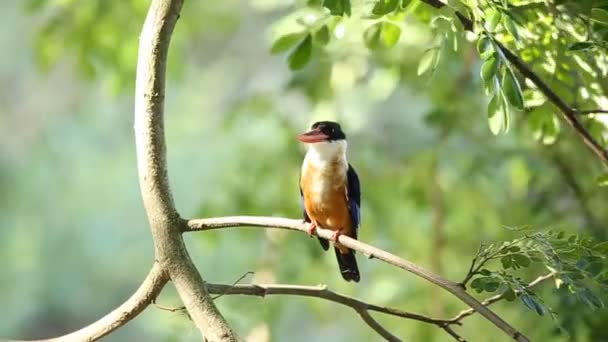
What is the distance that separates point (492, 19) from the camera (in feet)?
2.69

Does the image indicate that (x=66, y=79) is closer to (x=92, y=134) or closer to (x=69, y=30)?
(x=92, y=134)

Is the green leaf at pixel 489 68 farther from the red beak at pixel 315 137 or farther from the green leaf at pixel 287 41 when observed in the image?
the red beak at pixel 315 137

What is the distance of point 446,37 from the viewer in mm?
924

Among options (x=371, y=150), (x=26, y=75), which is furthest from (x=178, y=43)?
(x=26, y=75)

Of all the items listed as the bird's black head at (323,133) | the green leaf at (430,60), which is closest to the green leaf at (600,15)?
the green leaf at (430,60)

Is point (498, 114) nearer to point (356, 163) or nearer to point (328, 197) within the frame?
point (328, 197)

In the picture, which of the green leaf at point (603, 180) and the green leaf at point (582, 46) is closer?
the green leaf at point (582, 46)

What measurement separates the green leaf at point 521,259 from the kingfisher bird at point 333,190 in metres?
0.51

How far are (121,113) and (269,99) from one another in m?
1.56

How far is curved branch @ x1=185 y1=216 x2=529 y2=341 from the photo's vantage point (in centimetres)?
83

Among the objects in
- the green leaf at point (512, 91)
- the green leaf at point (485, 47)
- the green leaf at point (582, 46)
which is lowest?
the green leaf at point (512, 91)

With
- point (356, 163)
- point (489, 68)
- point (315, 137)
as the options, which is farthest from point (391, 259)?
point (356, 163)

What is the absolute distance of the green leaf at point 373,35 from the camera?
43.3 inches

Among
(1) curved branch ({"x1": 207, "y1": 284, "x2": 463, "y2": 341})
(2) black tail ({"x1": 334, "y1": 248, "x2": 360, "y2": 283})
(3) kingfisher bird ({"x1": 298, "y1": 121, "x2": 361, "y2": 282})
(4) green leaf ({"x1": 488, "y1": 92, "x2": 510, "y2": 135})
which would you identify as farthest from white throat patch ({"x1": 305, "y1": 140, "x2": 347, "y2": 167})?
(4) green leaf ({"x1": 488, "y1": 92, "x2": 510, "y2": 135})
